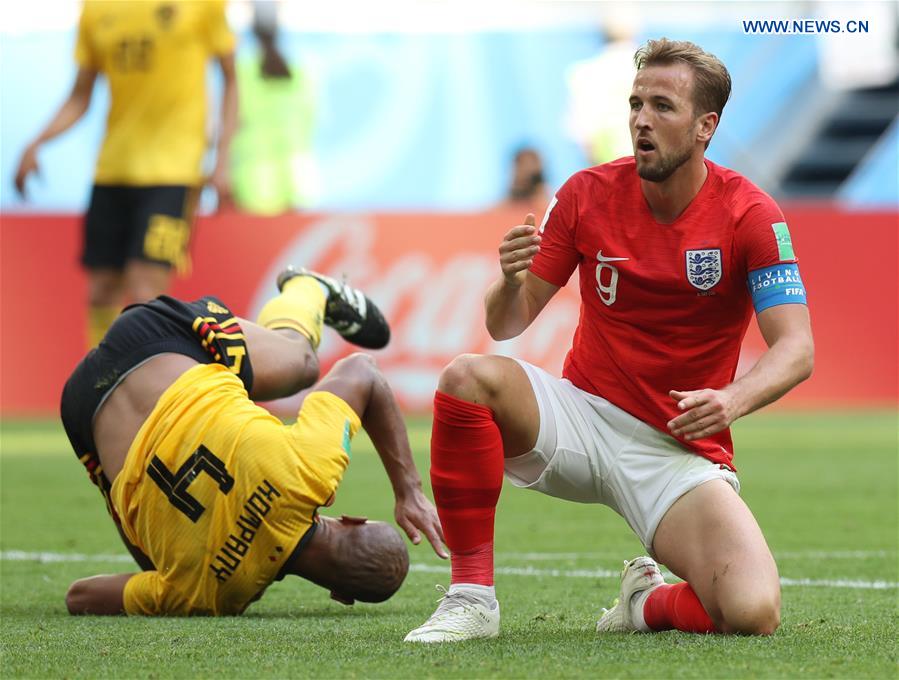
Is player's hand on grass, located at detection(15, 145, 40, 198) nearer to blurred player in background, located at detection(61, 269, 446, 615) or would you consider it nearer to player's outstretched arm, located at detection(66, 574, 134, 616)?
blurred player in background, located at detection(61, 269, 446, 615)

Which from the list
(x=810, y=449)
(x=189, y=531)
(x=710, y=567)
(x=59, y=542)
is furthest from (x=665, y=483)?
(x=810, y=449)

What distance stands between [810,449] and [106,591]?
7090mm

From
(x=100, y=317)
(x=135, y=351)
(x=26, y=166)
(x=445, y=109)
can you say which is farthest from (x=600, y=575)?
(x=445, y=109)

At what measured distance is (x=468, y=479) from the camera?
417 cm

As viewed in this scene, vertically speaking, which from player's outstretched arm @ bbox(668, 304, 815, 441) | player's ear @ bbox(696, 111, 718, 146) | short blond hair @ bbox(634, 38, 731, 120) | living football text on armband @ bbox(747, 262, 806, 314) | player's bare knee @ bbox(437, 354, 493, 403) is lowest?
player's bare knee @ bbox(437, 354, 493, 403)

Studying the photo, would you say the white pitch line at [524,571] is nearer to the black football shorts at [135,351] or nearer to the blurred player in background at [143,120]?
the black football shorts at [135,351]

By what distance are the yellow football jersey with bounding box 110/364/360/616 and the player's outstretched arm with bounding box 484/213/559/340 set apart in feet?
1.90

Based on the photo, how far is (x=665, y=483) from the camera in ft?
14.2

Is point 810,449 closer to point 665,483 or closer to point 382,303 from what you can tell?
point 382,303

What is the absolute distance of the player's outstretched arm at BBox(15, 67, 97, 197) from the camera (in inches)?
337

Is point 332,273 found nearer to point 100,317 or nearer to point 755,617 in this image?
point 100,317

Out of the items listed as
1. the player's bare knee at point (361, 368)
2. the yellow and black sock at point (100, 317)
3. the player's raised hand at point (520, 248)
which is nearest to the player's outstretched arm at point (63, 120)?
the yellow and black sock at point (100, 317)

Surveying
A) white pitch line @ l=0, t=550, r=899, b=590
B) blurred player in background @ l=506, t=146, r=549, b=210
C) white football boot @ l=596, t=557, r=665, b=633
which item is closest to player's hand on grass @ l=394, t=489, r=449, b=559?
white football boot @ l=596, t=557, r=665, b=633

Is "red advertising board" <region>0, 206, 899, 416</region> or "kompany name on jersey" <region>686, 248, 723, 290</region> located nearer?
"kompany name on jersey" <region>686, 248, 723, 290</region>
